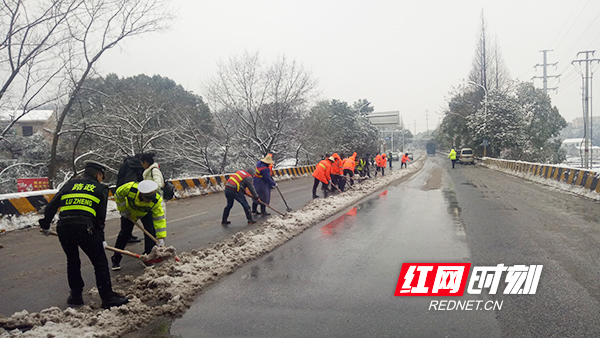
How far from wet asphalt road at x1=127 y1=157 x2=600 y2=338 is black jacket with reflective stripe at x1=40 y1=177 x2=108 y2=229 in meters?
1.35

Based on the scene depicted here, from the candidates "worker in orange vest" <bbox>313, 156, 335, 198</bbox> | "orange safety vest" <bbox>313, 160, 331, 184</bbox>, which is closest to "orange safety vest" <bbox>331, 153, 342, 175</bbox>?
"worker in orange vest" <bbox>313, 156, 335, 198</bbox>

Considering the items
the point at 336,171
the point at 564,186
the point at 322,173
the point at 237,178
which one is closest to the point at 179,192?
the point at 322,173

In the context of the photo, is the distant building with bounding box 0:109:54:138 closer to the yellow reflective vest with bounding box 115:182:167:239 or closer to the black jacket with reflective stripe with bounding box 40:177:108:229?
the yellow reflective vest with bounding box 115:182:167:239

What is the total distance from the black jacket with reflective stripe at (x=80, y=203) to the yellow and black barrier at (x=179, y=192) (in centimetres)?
618

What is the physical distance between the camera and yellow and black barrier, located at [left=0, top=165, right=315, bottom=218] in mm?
9078

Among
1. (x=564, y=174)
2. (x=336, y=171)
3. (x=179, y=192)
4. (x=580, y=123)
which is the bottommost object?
(x=179, y=192)

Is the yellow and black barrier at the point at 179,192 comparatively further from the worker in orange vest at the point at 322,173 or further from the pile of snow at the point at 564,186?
the pile of snow at the point at 564,186

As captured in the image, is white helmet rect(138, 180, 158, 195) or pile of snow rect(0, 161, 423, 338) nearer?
pile of snow rect(0, 161, 423, 338)

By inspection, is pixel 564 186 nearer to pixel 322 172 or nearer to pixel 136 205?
pixel 322 172

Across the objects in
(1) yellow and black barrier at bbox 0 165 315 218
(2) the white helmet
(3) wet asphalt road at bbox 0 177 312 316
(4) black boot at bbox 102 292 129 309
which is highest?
(2) the white helmet

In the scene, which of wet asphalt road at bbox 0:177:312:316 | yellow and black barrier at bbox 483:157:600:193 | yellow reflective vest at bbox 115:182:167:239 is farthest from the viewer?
yellow and black barrier at bbox 483:157:600:193

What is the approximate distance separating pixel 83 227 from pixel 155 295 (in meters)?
1.09

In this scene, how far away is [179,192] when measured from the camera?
14773mm

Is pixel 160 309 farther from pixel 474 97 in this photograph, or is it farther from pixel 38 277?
pixel 474 97
